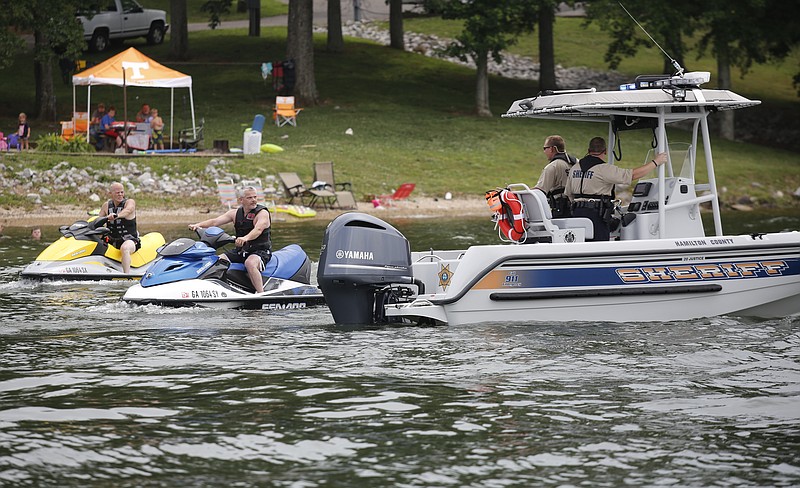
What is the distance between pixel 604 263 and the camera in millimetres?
12867

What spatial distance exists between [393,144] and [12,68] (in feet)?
62.5

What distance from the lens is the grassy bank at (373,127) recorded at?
3216 cm

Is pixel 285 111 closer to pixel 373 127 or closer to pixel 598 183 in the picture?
pixel 373 127

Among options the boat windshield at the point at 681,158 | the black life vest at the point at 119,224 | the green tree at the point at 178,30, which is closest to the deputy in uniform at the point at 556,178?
the boat windshield at the point at 681,158

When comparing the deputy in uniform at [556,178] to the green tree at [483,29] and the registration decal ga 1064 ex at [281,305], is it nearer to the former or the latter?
the registration decal ga 1064 ex at [281,305]

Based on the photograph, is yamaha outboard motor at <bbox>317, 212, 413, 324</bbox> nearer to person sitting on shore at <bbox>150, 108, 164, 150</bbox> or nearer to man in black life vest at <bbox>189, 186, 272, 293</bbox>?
man in black life vest at <bbox>189, 186, 272, 293</bbox>

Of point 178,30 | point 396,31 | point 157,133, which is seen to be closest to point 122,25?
point 178,30

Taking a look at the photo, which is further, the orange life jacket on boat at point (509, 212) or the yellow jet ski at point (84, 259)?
the yellow jet ski at point (84, 259)

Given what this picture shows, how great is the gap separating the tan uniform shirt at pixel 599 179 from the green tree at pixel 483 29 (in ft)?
87.7

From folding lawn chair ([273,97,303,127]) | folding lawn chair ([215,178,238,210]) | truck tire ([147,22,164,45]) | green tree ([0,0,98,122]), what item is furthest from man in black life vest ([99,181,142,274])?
truck tire ([147,22,164,45])

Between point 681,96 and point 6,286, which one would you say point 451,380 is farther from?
point 6,286

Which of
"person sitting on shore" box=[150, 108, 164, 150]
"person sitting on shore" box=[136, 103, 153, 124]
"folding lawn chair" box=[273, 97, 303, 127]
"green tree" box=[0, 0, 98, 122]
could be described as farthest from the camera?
"folding lawn chair" box=[273, 97, 303, 127]

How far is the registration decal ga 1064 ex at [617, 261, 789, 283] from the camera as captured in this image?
1298cm

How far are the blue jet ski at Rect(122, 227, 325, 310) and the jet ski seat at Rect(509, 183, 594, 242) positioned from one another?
3071 mm
